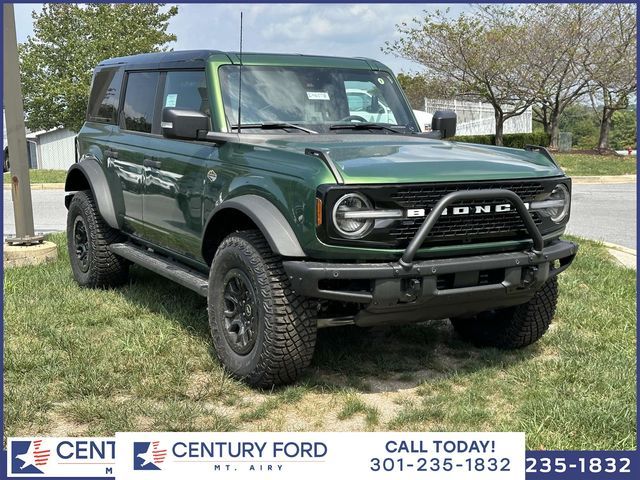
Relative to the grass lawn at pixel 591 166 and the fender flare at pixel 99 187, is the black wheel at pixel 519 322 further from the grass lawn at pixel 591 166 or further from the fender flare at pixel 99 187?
the grass lawn at pixel 591 166

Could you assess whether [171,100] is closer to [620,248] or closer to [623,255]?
[623,255]

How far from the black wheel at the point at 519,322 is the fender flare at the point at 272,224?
172cm

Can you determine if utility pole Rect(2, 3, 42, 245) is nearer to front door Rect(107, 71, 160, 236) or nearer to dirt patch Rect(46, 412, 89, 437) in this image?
front door Rect(107, 71, 160, 236)

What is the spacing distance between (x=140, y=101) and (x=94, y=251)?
134 cm

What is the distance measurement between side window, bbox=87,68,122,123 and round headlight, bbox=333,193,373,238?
3.36 meters

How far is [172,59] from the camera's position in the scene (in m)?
5.41

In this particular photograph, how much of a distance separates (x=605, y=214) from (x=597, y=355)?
26.9 ft

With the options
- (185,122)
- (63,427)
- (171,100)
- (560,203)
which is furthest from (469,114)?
(63,427)

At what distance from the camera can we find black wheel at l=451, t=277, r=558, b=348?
467 cm

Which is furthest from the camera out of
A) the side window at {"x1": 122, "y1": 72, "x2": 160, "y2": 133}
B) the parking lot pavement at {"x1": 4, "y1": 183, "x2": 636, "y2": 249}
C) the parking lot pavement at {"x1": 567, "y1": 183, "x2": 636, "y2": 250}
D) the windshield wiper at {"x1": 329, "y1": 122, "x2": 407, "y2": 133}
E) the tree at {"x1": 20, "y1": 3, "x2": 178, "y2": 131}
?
the tree at {"x1": 20, "y1": 3, "x2": 178, "y2": 131}

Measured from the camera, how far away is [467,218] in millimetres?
3854

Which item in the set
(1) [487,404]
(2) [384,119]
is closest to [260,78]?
(2) [384,119]

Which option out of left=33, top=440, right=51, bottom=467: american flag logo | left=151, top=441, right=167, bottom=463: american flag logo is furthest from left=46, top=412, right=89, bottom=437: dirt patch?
left=151, top=441, right=167, bottom=463: american flag logo

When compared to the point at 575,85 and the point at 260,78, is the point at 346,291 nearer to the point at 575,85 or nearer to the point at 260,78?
the point at 260,78
